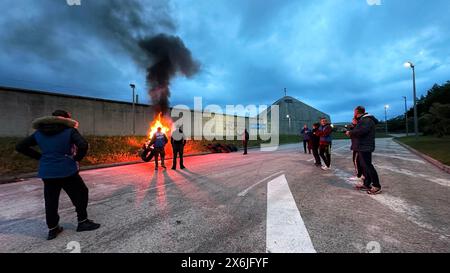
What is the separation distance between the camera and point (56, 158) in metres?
3.24

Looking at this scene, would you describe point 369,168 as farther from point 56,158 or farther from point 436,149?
point 436,149

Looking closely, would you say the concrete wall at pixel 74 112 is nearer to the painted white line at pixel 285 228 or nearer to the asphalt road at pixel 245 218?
the asphalt road at pixel 245 218

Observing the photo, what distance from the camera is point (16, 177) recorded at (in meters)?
→ 8.29

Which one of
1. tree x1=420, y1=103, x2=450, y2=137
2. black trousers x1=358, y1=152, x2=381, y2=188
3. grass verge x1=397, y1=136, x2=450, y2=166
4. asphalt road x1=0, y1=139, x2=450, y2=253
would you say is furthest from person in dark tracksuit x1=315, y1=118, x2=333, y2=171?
tree x1=420, y1=103, x2=450, y2=137

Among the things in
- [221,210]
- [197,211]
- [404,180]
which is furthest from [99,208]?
[404,180]

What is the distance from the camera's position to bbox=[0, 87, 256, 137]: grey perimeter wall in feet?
44.6

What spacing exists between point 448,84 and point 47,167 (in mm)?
56154

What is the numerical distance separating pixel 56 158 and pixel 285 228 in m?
3.33

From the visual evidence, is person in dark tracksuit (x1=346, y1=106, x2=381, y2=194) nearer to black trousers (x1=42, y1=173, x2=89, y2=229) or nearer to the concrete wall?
black trousers (x1=42, y1=173, x2=89, y2=229)

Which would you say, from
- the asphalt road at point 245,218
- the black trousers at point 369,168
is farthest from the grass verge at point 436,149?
the black trousers at point 369,168

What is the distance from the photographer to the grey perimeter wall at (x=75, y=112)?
1359cm

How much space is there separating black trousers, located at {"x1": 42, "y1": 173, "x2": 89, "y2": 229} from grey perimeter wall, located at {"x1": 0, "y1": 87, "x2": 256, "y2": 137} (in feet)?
46.7

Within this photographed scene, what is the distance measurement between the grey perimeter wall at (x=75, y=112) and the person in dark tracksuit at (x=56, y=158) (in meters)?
14.0
